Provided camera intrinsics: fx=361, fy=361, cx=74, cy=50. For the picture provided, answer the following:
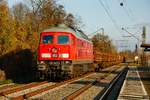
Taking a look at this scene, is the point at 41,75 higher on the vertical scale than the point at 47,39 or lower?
lower

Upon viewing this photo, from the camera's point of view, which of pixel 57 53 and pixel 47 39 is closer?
pixel 57 53

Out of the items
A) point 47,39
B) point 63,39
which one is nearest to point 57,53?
point 63,39

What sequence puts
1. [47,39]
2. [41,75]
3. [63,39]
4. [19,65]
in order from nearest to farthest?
1. [41,75]
2. [63,39]
3. [47,39]
4. [19,65]

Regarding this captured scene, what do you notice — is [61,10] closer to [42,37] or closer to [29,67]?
[29,67]

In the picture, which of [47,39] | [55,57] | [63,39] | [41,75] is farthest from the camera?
[47,39]

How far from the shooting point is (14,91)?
16.9 m

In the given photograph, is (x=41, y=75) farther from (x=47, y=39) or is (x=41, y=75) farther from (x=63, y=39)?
(x=63, y=39)

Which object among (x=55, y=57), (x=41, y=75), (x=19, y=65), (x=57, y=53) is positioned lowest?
(x=41, y=75)

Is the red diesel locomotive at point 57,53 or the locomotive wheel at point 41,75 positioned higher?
the red diesel locomotive at point 57,53

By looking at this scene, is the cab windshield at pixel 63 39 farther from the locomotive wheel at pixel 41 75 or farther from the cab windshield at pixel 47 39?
the locomotive wheel at pixel 41 75

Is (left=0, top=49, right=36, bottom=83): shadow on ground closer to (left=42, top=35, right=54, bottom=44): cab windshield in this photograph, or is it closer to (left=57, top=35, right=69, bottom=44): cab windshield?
(left=42, top=35, right=54, bottom=44): cab windshield

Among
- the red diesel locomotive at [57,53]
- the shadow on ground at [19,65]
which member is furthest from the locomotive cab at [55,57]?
the shadow on ground at [19,65]

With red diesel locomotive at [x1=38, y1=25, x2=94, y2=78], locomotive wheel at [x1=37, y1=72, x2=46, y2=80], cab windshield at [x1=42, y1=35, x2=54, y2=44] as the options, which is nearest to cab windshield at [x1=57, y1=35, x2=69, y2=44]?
red diesel locomotive at [x1=38, y1=25, x2=94, y2=78]

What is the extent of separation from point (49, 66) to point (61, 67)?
80 centimetres
